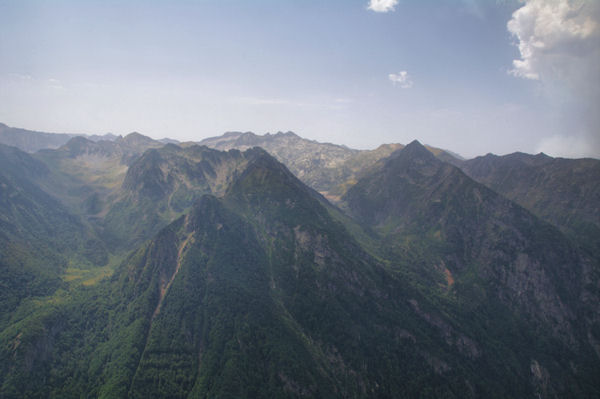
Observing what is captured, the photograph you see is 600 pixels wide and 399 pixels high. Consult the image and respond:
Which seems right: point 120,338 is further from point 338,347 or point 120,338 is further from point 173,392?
A: point 338,347

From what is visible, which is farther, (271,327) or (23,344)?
(271,327)

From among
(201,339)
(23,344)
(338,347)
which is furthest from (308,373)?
(23,344)

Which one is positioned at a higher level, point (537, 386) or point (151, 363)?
point (151, 363)

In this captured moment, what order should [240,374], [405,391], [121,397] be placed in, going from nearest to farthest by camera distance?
[121,397], [240,374], [405,391]

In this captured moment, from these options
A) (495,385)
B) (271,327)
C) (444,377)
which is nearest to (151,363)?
(271,327)

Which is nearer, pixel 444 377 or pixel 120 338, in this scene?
pixel 444 377

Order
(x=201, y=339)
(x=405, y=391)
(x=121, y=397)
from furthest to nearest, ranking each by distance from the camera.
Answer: (x=201, y=339), (x=405, y=391), (x=121, y=397)

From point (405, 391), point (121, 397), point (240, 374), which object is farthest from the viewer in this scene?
point (405, 391)

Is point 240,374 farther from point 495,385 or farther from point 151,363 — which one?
point 495,385

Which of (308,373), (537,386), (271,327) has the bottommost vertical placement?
(537,386)
